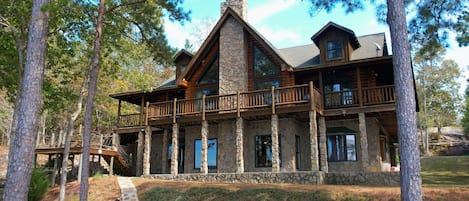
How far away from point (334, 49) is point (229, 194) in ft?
33.0

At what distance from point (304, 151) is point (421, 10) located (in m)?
9.57

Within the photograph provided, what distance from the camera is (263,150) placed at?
778 inches

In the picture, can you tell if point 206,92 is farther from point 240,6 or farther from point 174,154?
point 240,6

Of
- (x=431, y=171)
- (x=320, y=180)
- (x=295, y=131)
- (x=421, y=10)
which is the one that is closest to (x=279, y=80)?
(x=295, y=131)

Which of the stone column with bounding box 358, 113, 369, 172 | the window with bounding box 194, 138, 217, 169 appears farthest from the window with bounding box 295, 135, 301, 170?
the window with bounding box 194, 138, 217, 169

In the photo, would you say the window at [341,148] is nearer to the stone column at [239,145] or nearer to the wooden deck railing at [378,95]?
the wooden deck railing at [378,95]

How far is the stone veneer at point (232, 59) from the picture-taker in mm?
20734

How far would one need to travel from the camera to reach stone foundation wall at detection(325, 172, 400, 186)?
15922 mm

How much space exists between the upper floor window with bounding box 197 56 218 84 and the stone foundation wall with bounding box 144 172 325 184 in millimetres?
5778

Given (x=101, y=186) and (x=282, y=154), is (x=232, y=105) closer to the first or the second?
(x=282, y=154)

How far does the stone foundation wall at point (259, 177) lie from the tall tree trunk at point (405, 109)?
8001mm

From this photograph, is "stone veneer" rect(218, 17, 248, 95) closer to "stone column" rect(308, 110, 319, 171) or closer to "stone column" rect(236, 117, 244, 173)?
"stone column" rect(236, 117, 244, 173)

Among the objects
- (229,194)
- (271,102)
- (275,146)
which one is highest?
(271,102)

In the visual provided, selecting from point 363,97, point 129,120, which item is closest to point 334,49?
point 363,97
